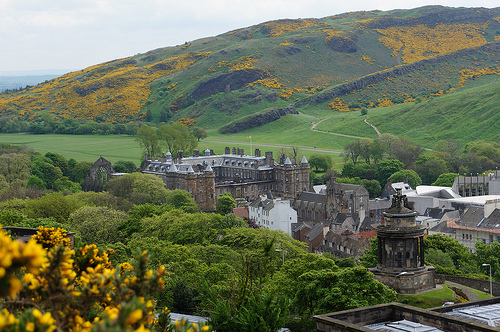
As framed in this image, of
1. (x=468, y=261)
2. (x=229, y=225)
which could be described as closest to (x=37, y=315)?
(x=468, y=261)

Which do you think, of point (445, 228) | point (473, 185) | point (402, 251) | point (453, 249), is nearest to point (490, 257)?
point (453, 249)

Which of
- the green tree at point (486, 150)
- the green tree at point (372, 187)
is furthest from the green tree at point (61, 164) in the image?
the green tree at point (486, 150)

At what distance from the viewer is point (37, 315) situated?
36.8 feet

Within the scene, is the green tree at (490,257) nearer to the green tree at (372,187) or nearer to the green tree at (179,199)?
the green tree at (179,199)

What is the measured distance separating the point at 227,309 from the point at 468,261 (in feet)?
160

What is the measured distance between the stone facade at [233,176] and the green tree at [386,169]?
22148 mm

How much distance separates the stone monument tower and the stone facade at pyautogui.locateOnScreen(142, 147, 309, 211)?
274 feet

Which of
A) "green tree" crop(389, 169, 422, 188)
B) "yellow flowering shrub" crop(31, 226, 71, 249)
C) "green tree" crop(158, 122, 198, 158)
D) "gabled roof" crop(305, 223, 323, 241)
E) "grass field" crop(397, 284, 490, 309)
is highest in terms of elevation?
"green tree" crop(158, 122, 198, 158)

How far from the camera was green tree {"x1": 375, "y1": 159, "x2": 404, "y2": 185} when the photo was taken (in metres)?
152

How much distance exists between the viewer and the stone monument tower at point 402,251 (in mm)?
45312

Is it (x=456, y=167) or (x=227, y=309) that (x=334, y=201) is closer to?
(x=456, y=167)

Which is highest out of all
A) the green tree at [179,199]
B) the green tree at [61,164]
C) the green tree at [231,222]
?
the green tree at [61,164]

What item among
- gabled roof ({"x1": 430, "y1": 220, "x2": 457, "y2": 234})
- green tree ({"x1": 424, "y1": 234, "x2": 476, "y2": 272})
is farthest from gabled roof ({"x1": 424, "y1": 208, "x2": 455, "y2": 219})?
green tree ({"x1": 424, "y1": 234, "x2": 476, "y2": 272})

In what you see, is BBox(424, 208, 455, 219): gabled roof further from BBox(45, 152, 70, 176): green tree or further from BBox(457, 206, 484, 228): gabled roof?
BBox(45, 152, 70, 176): green tree
